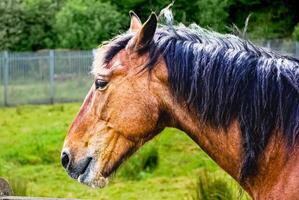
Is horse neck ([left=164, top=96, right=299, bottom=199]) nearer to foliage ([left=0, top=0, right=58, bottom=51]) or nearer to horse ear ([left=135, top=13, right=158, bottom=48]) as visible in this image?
Answer: horse ear ([left=135, top=13, right=158, bottom=48])

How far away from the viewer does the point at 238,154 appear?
2510 mm

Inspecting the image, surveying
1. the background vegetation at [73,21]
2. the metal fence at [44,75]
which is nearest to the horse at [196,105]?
the metal fence at [44,75]

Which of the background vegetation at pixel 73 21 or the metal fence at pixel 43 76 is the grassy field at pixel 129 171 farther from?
the background vegetation at pixel 73 21

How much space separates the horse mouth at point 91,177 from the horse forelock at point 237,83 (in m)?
0.38

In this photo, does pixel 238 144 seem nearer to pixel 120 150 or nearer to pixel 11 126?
pixel 120 150

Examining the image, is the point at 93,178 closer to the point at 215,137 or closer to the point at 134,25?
the point at 215,137

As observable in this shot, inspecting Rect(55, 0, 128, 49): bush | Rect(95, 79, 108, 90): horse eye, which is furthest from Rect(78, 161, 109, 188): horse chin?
Rect(55, 0, 128, 49): bush

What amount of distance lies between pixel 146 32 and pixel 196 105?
29 centimetres

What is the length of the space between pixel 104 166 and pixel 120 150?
78 millimetres

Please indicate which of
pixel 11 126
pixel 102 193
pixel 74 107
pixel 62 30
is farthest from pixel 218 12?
pixel 102 193

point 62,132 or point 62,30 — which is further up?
point 62,132

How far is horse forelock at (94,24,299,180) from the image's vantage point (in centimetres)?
246

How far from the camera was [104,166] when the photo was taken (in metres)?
2.65

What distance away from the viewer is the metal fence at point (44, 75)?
761 inches
